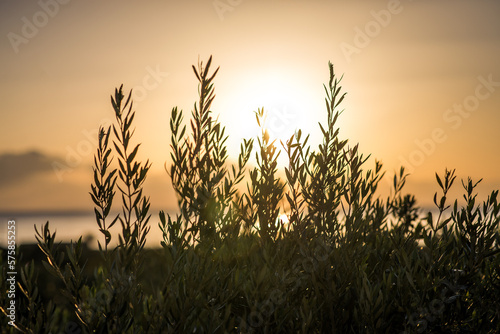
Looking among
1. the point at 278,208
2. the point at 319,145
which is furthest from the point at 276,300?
the point at 319,145

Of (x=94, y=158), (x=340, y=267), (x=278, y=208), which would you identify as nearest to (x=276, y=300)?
(x=340, y=267)

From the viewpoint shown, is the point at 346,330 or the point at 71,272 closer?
the point at 71,272

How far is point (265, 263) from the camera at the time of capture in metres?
4.35

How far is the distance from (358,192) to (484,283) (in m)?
1.60

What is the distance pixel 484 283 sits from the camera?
477cm

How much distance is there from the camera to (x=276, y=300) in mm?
3969

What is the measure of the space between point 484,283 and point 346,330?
1.65 metres

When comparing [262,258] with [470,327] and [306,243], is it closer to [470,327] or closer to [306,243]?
[306,243]

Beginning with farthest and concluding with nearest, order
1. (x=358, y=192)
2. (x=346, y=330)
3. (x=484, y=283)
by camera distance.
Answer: (x=358, y=192), (x=484, y=283), (x=346, y=330)

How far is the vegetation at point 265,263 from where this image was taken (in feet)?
12.8

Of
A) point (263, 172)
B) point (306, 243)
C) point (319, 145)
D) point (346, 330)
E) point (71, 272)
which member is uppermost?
point (319, 145)

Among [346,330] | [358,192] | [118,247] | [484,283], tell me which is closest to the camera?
[118,247]

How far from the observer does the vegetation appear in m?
3.89

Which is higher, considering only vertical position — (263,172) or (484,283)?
(263,172)
